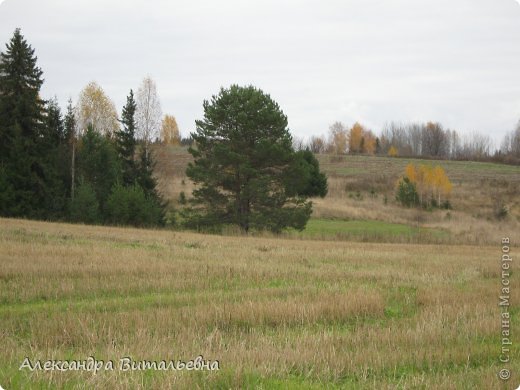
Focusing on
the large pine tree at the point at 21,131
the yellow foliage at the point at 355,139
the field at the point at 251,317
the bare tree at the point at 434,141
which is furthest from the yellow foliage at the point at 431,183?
the bare tree at the point at 434,141

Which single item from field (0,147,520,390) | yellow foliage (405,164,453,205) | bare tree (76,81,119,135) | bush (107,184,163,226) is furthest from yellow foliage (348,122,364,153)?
field (0,147,520,390)

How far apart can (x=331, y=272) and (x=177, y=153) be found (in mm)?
96454

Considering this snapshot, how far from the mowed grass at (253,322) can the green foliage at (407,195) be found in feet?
159

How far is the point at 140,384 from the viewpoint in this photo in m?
4.98

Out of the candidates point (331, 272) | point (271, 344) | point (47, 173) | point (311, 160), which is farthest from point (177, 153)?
point (271, 344)

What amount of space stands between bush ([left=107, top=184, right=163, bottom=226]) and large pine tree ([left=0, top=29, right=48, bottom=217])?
6.43 m

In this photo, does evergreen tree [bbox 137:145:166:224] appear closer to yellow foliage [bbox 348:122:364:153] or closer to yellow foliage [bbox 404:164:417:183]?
yellow foliage [bbox 404:164:417:183]

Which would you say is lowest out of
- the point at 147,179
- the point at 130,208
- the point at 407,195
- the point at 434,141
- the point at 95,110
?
the point at 130,208

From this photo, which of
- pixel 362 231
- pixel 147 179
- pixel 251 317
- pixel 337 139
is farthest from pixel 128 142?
pixel 337 139

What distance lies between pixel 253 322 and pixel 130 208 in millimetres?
34374

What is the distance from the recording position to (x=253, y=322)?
8.23m

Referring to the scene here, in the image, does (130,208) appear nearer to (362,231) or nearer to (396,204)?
(362,231)

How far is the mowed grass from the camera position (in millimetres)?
5473

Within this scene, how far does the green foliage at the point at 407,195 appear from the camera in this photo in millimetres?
62781
